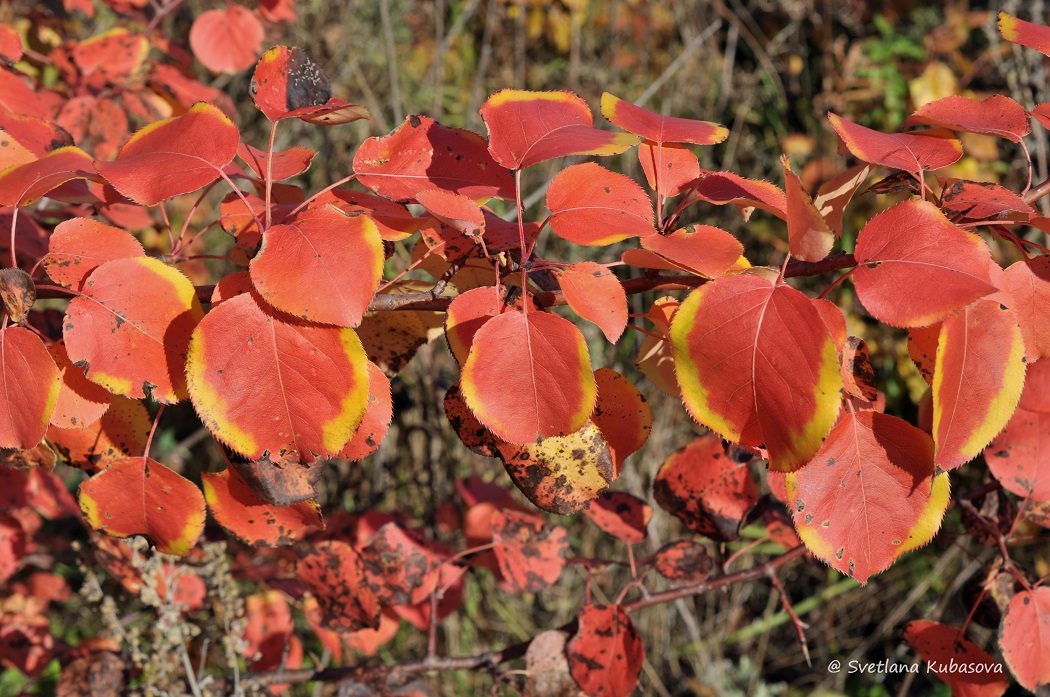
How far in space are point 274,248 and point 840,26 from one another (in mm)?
3002

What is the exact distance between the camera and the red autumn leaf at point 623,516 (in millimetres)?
972

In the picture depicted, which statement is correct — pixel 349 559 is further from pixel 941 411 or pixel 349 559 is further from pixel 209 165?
pixel 941 411

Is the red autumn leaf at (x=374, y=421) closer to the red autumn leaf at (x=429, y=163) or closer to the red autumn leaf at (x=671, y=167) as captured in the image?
the red autumn leaf at (x=429, y=163)

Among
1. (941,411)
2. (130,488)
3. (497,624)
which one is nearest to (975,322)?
(941,411)

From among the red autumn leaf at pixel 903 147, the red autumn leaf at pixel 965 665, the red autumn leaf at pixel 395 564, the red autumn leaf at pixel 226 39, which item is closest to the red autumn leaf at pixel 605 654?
the red autumn leaf at pixel 395 564

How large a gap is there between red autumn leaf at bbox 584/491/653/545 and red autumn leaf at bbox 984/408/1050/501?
0.37 meters

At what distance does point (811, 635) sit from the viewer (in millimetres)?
2205

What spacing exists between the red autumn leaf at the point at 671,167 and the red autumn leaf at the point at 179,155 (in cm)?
33

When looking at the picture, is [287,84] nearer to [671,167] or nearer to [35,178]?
[35,178]

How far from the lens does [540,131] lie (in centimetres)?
62

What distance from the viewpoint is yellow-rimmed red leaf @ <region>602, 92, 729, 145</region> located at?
2.05ft

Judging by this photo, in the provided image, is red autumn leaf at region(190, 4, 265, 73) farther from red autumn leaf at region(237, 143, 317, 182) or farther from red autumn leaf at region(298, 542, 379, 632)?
red autumn leaf at region(298, 542, 379, 632)

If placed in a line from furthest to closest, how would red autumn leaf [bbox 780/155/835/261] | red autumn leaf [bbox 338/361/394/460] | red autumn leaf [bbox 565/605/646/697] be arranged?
red autumn leaf [bbox 565/605/646/697] < red autumn leaf [bbox 338/361/394/460] < red autumn leaf [bbox 780/155/835/261]

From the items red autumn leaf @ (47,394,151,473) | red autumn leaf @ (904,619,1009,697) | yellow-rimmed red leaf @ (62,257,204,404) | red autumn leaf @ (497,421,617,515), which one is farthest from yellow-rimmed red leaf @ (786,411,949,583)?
red autumn leaf @ (47,394,151,473)
